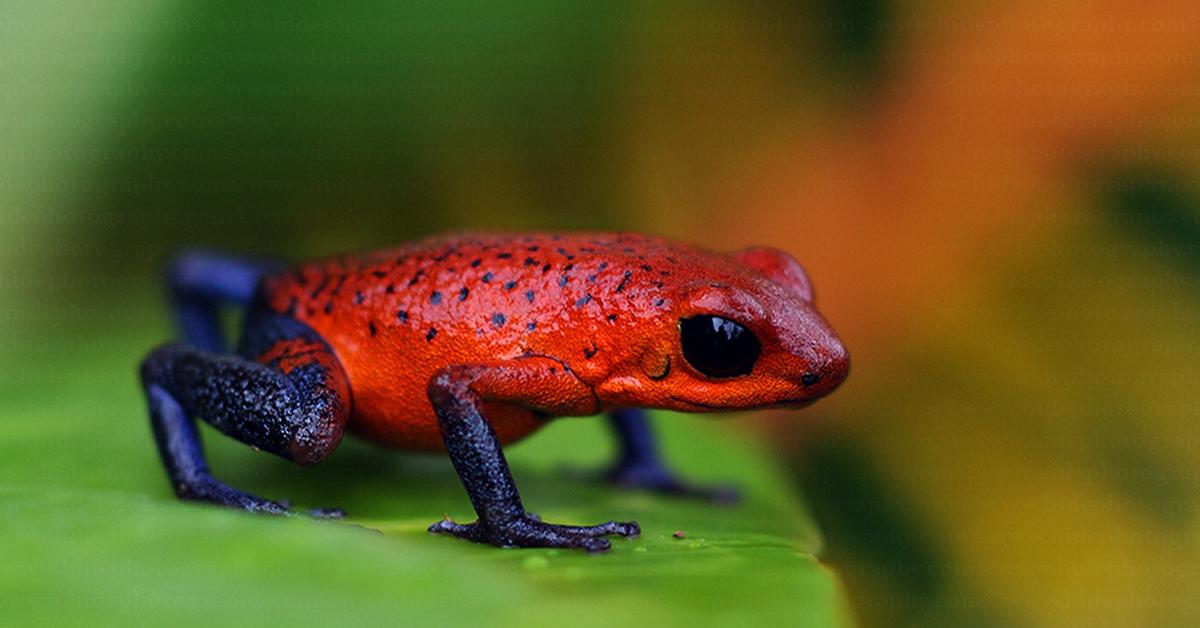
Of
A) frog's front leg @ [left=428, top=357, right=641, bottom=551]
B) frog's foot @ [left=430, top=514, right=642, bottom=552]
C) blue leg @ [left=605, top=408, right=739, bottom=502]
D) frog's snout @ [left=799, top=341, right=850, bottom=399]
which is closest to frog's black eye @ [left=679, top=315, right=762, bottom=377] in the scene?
frog's snout @ [left=799, top=341, right=850, bottom=399]

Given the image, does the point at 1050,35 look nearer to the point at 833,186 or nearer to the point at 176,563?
the point at 833,186

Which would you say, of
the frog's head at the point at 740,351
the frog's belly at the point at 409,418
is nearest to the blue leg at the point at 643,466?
the frog's belly at the point at 409,418

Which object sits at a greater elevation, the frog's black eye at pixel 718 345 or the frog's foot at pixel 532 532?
the frog's black eye at pixel 718 345

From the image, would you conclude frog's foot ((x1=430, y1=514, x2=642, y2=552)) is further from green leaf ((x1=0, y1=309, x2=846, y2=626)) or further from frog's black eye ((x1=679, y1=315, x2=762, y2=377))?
frog's black eye ((x1=679, y1=315, x2=762, y2=377))

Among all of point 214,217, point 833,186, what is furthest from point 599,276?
point 214,217

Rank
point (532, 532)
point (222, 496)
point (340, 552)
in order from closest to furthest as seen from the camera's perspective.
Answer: point (340, 552)
point (532, 532)
point (222, 496)

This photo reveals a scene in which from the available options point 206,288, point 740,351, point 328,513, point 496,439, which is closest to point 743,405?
point 740,351

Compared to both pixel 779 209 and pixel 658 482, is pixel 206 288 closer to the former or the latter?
pixel 658 482

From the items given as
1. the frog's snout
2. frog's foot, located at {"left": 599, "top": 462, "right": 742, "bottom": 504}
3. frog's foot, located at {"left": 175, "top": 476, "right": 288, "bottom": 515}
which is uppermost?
the frog's snout

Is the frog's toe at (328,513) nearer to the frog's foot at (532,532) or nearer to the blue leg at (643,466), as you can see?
the frog's foot at (532,532)
